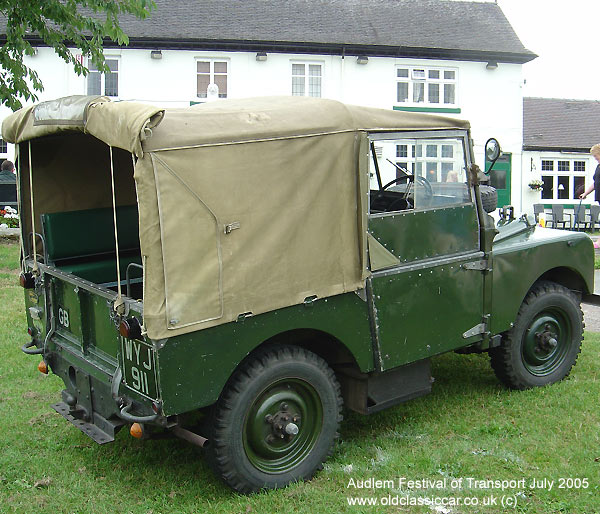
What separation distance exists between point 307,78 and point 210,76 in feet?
10.2

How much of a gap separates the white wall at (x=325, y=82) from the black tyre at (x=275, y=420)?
61.0 feet

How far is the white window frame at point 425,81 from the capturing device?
23203mm

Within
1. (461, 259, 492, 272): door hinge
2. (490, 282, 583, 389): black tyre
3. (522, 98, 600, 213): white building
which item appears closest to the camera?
(461, 259, 492, 272): door hinge

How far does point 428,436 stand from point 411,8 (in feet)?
76.8

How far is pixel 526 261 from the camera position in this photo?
17.5ft

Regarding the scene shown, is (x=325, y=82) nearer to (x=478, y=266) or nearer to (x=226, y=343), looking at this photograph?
(x=478, y=266)

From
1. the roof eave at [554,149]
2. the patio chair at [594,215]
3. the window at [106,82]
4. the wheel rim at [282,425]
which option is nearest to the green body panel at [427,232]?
the wheel rim at [282,425]

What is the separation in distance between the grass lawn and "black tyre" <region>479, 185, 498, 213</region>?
154 centimetres

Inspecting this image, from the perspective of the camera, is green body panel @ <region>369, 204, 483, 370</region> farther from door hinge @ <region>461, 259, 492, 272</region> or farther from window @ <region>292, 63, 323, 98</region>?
window @ <region>292, 63, 323, 98</region>

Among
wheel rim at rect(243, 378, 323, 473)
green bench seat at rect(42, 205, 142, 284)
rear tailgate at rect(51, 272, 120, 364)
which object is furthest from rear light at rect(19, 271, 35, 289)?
wheel rim at rect(243, 378, 323, 473)

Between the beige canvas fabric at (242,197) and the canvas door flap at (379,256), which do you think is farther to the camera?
the canvas door flap at (379,256)

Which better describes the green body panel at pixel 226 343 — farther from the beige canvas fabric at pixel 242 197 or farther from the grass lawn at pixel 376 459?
the grass lawn at pixel 376 459

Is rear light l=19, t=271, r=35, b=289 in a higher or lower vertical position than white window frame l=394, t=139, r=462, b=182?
lower

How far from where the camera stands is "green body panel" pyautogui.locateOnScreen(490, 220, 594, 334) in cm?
516
